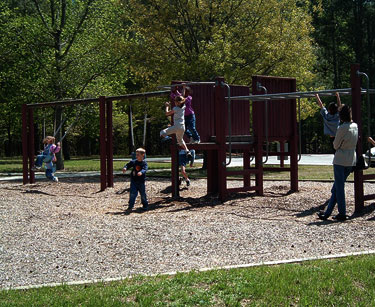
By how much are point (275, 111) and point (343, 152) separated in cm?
379

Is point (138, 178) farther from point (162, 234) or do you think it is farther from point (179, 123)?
point (162, 234)

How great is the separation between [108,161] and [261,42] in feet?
27.9

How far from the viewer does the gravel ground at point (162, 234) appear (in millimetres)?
5848

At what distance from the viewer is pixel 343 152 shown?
847 cm

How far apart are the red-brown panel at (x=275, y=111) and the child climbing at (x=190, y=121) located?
4.24 ft

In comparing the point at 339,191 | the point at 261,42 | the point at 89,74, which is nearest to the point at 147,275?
the point at 339,191

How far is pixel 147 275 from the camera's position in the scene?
17.3ft

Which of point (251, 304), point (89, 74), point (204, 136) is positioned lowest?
point (251, 304)

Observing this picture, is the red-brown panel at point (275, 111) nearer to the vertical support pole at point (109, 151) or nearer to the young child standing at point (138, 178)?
the young child standing at point (138, 178)

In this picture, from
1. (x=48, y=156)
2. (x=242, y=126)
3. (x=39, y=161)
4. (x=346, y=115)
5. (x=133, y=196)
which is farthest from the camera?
(x=48, y=156)

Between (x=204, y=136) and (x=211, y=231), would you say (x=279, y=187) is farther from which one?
(x=211, y=231)

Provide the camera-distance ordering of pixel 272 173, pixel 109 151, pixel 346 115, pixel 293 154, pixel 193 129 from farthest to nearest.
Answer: pixel 272 173
pixel 109 151
pixel 293 154
pixel 193 129
pixel 346 115

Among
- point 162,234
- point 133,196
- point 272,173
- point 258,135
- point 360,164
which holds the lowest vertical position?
point 272,173

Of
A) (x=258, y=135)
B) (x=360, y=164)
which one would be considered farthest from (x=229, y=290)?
(x=258, y=135)
